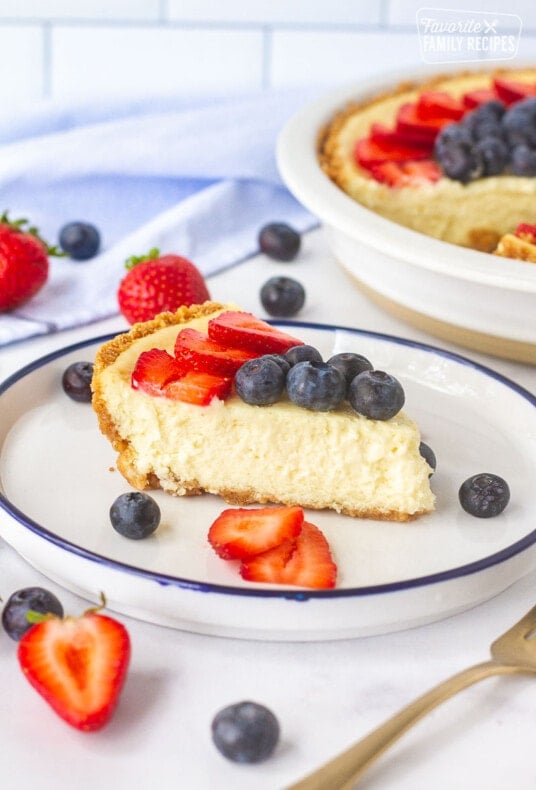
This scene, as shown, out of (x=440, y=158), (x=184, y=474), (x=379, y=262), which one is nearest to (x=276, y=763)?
(x=184, y=474)

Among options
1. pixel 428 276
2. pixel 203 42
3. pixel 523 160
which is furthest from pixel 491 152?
pixel 203 42

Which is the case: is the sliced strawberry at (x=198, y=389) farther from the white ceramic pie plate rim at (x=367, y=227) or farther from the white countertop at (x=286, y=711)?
the white ceramic pie plate rim at (x=367, y=227)

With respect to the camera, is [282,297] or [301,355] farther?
[282,297]

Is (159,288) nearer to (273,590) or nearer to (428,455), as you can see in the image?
(428,455)

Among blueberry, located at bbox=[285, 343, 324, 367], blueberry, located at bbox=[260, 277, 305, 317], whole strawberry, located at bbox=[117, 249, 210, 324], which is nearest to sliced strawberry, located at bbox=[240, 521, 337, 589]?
blueberry, located at bbox=[285, 343, 324, 367]

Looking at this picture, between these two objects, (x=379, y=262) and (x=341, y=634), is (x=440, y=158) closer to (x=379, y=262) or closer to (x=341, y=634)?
(x=379, y=262)
